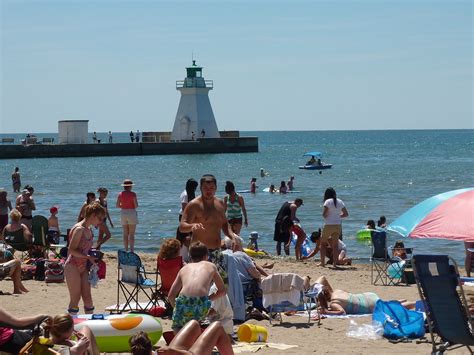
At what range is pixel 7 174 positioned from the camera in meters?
60.1

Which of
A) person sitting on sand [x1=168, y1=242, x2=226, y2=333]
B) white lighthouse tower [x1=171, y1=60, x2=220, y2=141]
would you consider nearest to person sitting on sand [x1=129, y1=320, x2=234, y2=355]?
person sitting on sand [x1=168, y1=242, x2=226, y2=333]

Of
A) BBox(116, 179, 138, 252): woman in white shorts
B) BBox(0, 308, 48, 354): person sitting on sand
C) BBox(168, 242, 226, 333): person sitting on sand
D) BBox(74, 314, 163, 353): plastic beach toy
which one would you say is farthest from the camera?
BBox(116, 179, 138, 252): woman in white shorts

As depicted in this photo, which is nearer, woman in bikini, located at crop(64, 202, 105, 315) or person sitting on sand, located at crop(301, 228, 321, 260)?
woman in bikini, located at crop(64, 202, 105, 315)

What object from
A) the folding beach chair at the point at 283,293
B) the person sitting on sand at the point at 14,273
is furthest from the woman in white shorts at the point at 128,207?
the folding beach chair at the point at 283,293

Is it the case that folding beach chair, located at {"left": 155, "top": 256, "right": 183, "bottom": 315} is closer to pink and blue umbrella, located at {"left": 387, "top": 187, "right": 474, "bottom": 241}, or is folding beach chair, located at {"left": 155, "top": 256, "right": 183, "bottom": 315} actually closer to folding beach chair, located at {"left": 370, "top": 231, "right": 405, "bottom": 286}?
pink and blue umbrella, located at {"left": 387, "top": 187, "right": 474, "bottom": 241}

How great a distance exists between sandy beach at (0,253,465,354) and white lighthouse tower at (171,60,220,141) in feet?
173

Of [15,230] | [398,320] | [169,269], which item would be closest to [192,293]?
[169,269]

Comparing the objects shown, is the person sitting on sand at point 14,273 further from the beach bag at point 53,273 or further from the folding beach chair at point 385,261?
the folding beach chair at point 385,261

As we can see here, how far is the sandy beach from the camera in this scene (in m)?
8.09

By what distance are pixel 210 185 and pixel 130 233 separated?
6697 mm

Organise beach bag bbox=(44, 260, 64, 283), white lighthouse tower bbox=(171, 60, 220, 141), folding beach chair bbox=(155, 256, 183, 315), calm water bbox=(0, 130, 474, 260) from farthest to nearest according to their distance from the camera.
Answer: white lighthouse tower bbox=(171, 60, 220, 141)
calm water bbox=(0, 130, 474, 260)
beach bag bbox=(44, 260, 64, 283)
folding beach chair bbox=(155, 256, 183, 315)

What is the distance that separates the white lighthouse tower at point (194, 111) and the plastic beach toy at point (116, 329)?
59.3m

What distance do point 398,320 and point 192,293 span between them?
8.80ft

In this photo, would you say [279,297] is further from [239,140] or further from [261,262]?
[239,140]
